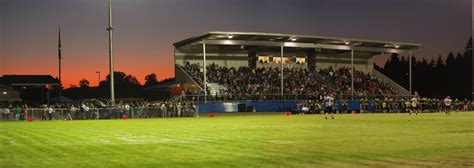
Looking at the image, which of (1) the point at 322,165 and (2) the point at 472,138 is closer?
(1) the point at 322,165

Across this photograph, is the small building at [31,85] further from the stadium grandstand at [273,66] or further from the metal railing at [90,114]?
the metal railing at [90,114]

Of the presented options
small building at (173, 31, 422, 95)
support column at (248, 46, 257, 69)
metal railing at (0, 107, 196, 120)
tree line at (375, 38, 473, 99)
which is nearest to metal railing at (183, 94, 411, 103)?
small building at (173, 31, 422, 95)

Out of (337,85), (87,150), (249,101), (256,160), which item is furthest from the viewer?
(337,85)

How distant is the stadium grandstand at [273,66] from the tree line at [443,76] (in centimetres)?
1497

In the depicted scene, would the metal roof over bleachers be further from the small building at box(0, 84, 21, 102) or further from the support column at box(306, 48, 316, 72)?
the small building at box(0, 84, 21, 102)

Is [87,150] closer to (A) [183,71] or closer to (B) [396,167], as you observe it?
(B) [396,167]

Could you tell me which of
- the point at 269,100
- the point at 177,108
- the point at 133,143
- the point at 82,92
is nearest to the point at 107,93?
the point at 82,92

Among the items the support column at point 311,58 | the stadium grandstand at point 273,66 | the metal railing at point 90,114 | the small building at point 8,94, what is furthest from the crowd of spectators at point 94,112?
the small building at point 8,94

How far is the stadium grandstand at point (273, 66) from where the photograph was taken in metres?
66.4

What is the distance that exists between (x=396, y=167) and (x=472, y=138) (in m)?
8.32

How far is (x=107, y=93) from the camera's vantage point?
413ft

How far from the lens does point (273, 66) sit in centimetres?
7981

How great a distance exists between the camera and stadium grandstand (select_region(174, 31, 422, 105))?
218 ft

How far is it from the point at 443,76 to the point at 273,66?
3625cm
